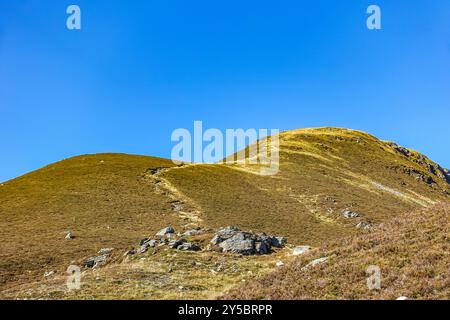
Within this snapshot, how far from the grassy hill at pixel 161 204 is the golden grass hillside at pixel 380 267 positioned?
13.4 ft

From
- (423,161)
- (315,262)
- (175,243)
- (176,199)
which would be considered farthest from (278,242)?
(423,161)

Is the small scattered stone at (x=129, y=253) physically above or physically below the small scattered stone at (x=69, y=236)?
below

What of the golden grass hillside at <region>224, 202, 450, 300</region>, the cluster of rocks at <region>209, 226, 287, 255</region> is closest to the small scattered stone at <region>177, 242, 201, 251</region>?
the cluster of rocks at <region>209, 226, 287, 255</region>

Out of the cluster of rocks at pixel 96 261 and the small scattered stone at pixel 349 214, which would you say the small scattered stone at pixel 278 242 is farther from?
the small scattered stone at pixel 349 214

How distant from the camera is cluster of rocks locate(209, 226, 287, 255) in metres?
36.4

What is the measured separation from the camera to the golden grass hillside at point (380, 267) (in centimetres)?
1592

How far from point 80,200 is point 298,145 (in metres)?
87.6

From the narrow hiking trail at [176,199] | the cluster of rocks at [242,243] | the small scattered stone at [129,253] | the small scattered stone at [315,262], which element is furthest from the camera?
the narrow hiking trail at [176,199]

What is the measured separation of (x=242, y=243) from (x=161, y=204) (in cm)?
3165

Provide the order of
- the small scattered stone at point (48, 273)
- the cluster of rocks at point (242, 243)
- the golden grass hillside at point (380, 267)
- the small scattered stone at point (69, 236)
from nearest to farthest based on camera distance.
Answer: the golden grass hillside at point (380, 267), the small scattered stone at point (48, 273), the cluster of rocks at point (242, 243), the small scattered stone at point (69, 236)

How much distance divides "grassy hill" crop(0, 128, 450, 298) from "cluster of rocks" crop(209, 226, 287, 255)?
292cm

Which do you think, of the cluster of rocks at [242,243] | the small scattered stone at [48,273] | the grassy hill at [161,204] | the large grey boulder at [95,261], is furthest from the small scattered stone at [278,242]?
the small scattered stone at [48,273]

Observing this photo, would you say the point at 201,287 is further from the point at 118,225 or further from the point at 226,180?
the point at 226,180

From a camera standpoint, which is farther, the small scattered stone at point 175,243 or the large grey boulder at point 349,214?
the large grey boulder at point 349,214
